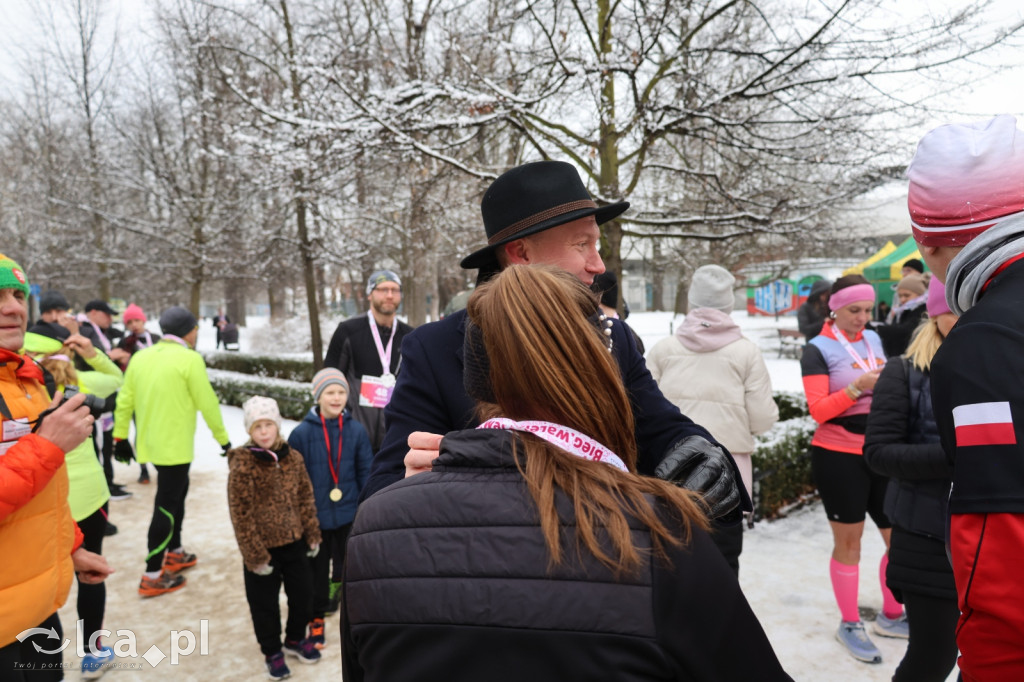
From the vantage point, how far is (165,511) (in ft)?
16.0

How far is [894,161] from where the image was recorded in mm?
6582

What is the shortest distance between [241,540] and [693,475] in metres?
3.14

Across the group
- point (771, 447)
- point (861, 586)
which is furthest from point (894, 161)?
point (861, 586)

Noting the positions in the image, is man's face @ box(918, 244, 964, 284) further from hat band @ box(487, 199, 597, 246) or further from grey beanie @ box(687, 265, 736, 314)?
grey beanie @ box(687, 265, 736, 314)

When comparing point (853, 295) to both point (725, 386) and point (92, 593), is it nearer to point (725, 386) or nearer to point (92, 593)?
point (725, 386)

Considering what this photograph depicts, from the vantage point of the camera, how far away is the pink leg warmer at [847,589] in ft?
12.4

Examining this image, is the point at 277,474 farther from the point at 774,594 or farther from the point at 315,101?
the point at 315,101

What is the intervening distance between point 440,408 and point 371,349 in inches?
137

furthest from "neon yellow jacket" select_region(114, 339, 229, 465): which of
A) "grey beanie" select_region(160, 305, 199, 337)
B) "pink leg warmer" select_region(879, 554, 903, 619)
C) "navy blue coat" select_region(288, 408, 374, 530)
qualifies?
"pink leg warmer" select_region(879, 554, 903, 619)

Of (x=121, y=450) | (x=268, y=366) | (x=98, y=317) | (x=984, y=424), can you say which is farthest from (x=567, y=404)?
(x=268, y=366)

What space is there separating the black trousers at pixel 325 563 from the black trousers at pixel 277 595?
0.16 metres

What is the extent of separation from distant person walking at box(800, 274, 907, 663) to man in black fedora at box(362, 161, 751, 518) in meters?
2.28

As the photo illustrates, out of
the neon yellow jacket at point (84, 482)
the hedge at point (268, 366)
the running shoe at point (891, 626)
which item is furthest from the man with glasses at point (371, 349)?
the hedge at point (268, 366)

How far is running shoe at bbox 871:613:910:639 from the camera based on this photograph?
3.90 m
